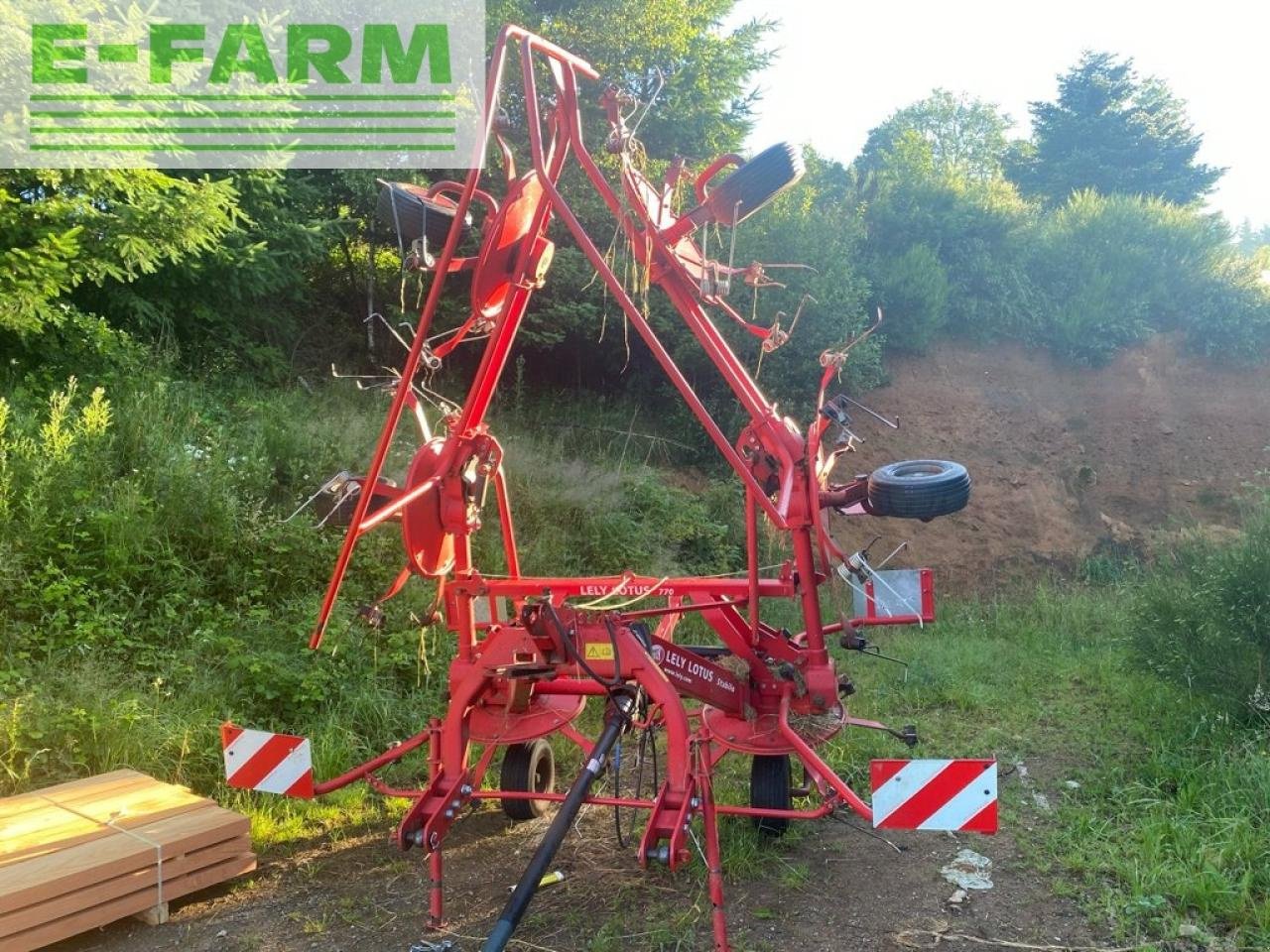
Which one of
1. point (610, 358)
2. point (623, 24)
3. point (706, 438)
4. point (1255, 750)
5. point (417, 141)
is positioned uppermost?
point (623, 24)

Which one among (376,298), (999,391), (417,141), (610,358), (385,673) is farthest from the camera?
(999,391)

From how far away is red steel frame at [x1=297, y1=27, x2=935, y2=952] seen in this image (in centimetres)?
388

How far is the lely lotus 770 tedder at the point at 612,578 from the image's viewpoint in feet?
12.7

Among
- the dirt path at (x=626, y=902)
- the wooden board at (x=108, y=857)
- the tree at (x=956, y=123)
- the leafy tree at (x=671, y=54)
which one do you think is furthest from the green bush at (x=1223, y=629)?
the tree at (x=956, y=123)

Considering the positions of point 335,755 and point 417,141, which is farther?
point 417,141

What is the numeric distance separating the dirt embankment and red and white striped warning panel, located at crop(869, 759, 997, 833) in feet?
28.2

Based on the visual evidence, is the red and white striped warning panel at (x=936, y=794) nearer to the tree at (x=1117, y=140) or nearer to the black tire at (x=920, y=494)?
the black tire at (x=920, y=494)

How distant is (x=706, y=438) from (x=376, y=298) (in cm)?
441

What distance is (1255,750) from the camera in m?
4.82

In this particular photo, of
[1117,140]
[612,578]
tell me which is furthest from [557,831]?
[1117,140]

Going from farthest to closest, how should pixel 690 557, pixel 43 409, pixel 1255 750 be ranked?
1. pixel 690 557
2. pixel 43 409
3. pixel 1255 750

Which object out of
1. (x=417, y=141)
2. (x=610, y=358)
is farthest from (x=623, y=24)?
(x=610, y=358)

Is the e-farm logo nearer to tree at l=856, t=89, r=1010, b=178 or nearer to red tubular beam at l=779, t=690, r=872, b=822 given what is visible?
red tubular beam at l=779, t=690, r=872, b=822

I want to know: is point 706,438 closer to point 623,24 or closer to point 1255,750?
point 623,24
